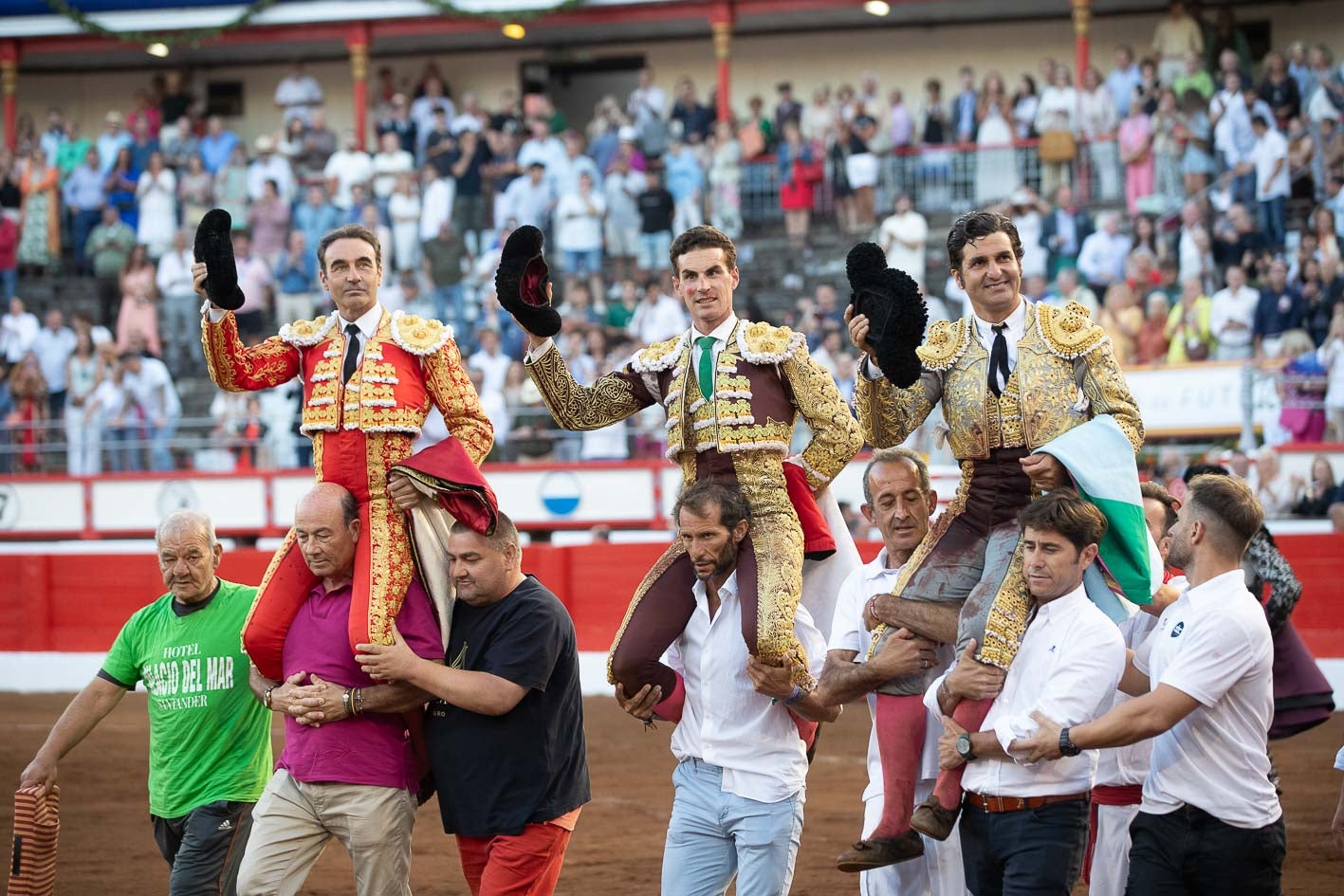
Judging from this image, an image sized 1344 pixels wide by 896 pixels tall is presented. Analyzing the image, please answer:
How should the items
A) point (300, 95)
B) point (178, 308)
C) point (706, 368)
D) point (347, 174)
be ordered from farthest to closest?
point (300, 95) < point (347, 174) < point (178, 308) < point (706, 368)

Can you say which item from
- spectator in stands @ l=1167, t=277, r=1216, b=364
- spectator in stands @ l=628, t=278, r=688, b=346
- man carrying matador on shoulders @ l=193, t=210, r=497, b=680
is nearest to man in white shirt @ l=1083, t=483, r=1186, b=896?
man carrying matador on shoulders @ l=193, t=210, r=497, b=680

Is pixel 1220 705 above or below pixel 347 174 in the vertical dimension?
below

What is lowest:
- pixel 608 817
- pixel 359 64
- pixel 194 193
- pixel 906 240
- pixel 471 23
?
pixel 608 817

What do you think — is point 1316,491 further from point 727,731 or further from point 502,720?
point 502,720

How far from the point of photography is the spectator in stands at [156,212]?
18.1 m

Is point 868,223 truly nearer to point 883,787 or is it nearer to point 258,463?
point 258,463

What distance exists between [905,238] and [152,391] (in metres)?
6.99

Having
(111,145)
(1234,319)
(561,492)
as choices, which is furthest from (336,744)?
(111,145)

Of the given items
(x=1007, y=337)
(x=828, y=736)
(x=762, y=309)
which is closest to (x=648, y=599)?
(x=1007, y=337)

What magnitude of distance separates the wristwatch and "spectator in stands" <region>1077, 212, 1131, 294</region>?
34.9 ft

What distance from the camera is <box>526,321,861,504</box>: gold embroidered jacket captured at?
4949mm

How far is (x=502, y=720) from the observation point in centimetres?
472

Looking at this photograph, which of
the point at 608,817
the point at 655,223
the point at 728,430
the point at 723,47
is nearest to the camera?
the point at 728,430

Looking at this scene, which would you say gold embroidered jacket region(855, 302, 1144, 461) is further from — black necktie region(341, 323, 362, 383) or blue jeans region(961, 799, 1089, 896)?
black necktie region(341, 323, 362, 383)
